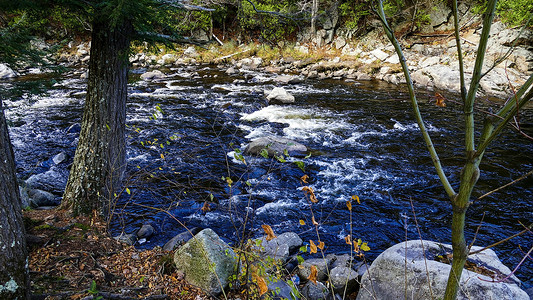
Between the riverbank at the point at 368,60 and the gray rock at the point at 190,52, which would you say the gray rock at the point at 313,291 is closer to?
the riverbank at the point at 368,60

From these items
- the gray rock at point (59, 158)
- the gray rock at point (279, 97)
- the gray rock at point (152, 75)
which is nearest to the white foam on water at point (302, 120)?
the gray rock at point (279, 97)

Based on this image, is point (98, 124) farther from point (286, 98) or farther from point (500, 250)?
point (286, 98)

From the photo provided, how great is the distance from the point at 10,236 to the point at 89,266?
1082mm

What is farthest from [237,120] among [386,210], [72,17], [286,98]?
[72,17]

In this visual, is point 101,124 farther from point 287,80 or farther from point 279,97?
point 287,80

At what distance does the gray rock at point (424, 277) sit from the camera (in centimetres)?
277

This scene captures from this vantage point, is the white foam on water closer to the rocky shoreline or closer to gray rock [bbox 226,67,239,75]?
the rocky shoreline

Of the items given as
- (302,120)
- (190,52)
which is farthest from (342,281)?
(190,52)

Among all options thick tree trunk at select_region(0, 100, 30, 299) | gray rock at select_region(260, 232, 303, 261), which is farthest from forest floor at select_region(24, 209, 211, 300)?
gray rock at select_region(260, 232, 303, 261)

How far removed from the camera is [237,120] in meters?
10.1

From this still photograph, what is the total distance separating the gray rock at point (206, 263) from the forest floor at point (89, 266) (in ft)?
0.27

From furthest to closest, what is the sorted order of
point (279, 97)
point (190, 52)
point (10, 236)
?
point (190, 52) → point (279, 97) → point (10, 236)

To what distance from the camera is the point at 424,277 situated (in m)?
3.04

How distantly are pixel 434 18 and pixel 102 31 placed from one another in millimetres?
20656
